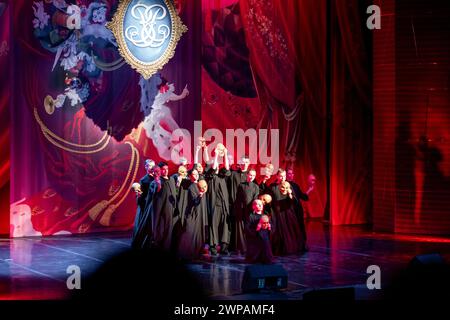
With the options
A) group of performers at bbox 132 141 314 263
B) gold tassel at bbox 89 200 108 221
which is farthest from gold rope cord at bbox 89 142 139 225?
group of performers at bbox 132 141 314 263

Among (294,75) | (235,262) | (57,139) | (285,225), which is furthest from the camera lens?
(294,75)

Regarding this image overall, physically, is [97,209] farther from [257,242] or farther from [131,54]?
[257,242]

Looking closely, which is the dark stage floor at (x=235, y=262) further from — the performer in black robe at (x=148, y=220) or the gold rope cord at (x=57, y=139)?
the gold rope cord at (x=57, y=139)

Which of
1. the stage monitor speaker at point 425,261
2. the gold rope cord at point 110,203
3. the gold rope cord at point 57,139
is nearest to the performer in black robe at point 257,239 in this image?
the gold rope cord at point 110,203

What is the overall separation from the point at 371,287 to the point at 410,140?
468 centimetres

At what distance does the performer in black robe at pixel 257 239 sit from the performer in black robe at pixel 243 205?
850mm

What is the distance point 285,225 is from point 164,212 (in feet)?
5.46

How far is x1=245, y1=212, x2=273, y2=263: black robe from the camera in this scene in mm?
9123

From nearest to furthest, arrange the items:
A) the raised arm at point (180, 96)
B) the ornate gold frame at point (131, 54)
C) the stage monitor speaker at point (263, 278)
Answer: the stage monitor speaker at point (263, 278)
the ornate gold frame at point (131, 54)
the raised arm at point (180, 96)

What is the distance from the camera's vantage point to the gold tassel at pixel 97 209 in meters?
12.1

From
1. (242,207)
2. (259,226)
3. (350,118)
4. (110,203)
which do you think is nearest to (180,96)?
(110,203)

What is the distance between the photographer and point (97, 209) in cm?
1221

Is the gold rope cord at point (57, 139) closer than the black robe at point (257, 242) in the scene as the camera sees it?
No
